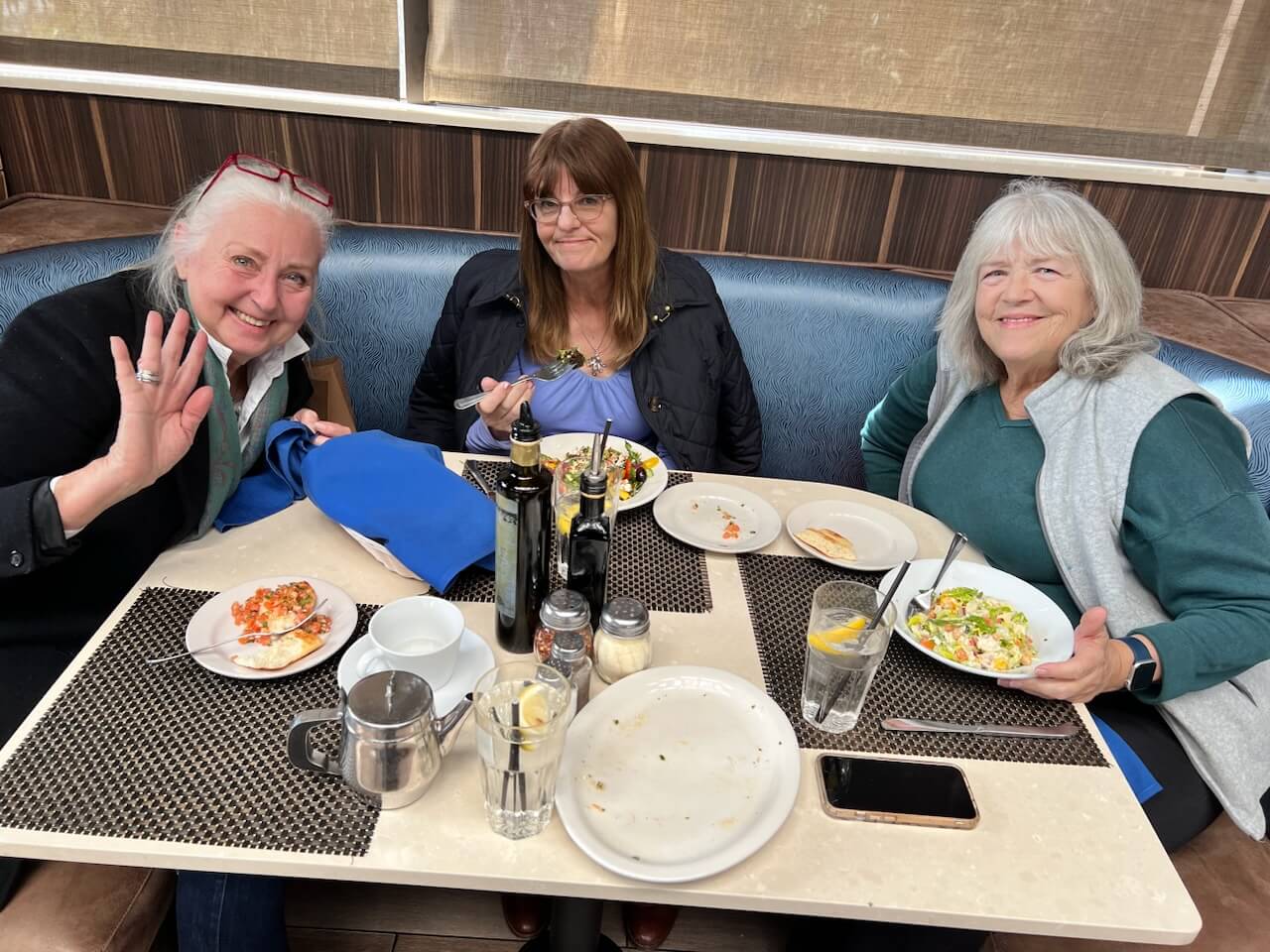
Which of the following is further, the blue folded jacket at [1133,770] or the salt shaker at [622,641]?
the blue folded jacket at [1133,770]

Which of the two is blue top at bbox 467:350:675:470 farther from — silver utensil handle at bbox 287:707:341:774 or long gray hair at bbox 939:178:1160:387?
silver utensil handle at bbox 287:707:341:774

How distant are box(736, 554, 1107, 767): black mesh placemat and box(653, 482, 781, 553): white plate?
0.38 feet

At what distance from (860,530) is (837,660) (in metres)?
0.52

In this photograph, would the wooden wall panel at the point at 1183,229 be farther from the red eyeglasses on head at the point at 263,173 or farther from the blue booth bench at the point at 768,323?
the red eyeglasses on head at the point at 263,173

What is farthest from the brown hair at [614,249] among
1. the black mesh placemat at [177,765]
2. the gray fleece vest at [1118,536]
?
the black mesh placemat at [177,765]

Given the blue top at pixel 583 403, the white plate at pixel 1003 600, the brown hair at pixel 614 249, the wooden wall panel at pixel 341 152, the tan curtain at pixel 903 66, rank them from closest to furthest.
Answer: the white plate at pixel 1003 600 → the brown hair at pixel 614 249 → the blue top at pixel 583 403 → the tan curtain at pixel 903 66 → the wooden wall panel at pixel 341 152

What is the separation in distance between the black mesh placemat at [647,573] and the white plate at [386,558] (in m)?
0.07

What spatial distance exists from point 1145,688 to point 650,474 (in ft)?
2.86

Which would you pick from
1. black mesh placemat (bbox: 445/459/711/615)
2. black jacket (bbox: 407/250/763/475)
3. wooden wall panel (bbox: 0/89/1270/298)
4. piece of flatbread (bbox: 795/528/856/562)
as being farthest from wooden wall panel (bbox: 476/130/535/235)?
piece of flatbread (bbox: 795/528/856/562)

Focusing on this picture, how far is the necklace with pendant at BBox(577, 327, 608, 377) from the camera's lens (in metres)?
1.97

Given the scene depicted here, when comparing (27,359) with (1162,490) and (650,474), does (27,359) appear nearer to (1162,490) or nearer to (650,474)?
(650,474)

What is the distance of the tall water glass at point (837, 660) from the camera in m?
1.01

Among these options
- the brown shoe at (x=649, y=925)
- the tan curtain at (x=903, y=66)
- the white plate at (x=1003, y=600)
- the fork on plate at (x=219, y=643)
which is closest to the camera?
the fork on plate at (x=219, y=643)

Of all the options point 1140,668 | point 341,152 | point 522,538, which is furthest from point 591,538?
point 341,152
